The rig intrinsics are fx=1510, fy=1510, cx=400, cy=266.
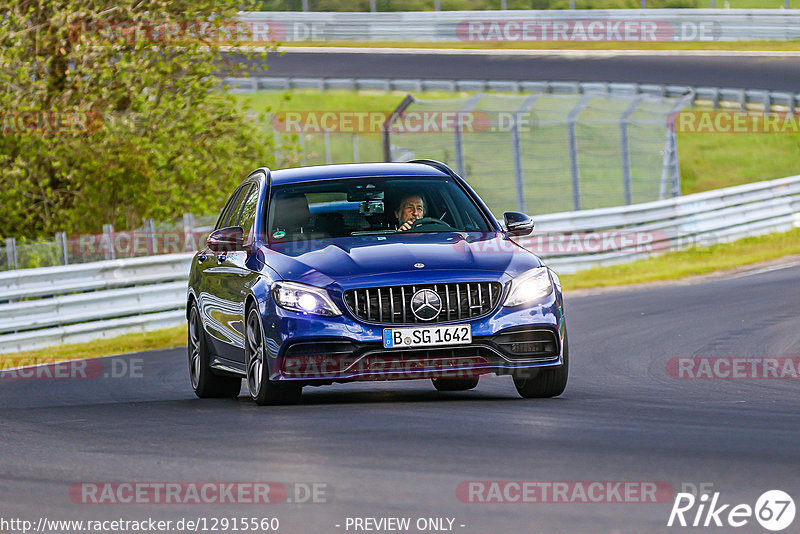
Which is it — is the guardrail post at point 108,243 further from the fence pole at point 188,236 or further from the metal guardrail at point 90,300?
the fence pole at point 188,236

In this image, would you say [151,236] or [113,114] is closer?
[151,236]

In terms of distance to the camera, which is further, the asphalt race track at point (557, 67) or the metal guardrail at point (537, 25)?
the metal guardrail at point (537, 25)

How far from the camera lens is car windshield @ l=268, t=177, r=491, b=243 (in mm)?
10203

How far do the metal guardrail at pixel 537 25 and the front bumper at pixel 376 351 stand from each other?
35.9 m

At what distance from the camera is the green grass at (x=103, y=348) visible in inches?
716

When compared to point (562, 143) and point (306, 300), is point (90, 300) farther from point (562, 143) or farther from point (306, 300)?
point (306, 300)

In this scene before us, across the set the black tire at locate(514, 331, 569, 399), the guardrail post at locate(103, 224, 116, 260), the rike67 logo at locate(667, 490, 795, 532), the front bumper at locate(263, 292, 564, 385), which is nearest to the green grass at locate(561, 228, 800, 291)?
the guardrail post at locate(103, 224, 116, 260)

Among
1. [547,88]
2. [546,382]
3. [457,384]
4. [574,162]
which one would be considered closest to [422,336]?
[546,382]

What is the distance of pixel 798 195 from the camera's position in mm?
27547

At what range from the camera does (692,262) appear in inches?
966

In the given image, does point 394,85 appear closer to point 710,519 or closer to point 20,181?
point 20,181

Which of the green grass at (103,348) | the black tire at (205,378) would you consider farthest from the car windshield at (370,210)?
the green grass at (103,348)

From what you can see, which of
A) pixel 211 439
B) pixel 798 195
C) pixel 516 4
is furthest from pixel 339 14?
pixel 211 439

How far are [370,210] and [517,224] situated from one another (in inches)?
39.8
